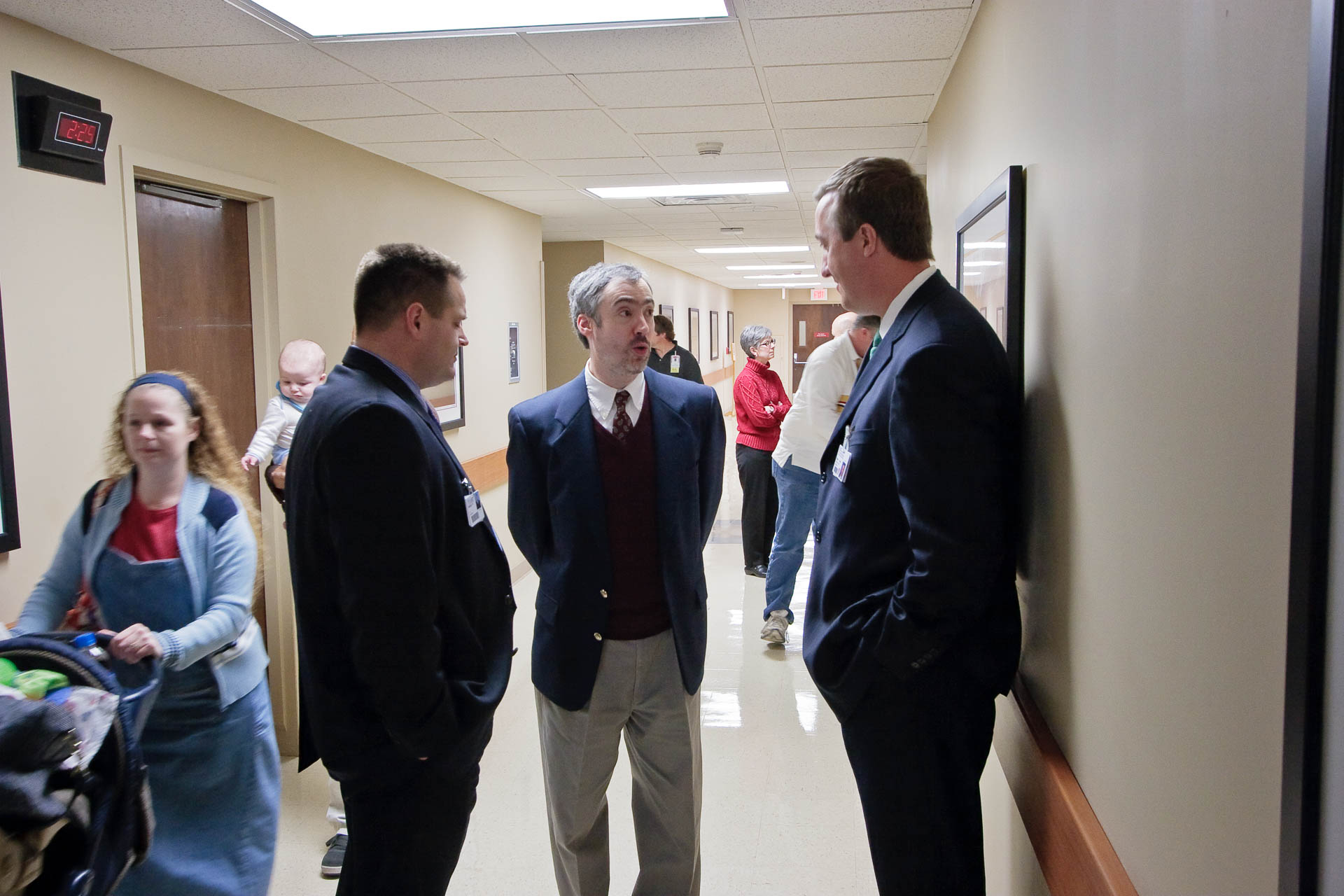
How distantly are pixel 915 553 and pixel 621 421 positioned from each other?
93 centimetres

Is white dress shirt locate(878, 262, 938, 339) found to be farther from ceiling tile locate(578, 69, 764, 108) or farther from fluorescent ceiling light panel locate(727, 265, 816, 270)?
fluorescent ceiling light panel locate(727, 265, 816, 270)

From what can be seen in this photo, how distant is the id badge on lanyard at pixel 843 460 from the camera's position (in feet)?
5.70

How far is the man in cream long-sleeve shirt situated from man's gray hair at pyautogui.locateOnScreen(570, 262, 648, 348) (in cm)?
241

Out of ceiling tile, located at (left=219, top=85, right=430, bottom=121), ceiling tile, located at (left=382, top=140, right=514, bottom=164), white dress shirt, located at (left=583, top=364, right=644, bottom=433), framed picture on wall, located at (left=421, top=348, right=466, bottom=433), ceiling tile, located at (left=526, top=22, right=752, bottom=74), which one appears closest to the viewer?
white dress shirt, located at (left=583, top=364, right=644, bottom=433)

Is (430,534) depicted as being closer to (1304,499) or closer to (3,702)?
(3,702)

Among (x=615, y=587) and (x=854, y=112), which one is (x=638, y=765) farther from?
(x=854, y=112)

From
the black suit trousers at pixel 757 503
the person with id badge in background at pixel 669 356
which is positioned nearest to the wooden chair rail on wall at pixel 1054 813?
the black suit trousers at pixel 757 503

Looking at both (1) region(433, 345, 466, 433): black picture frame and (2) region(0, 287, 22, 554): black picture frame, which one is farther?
(1) region(433, 345, 466, 433): black picture frame

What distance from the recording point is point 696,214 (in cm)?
761

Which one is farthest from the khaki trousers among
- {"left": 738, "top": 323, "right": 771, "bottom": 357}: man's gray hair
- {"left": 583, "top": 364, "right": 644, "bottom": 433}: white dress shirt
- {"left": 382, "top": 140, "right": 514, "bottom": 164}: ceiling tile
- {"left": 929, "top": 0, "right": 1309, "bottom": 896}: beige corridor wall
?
{"left": 738, "top": 323, "right": 771, "bottom": 357}: man's gray hair

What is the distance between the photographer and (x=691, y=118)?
164 inches

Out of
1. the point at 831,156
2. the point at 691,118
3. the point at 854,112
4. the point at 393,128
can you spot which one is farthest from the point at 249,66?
the point at 831,156

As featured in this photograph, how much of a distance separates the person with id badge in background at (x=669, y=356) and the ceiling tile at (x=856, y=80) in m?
2.67

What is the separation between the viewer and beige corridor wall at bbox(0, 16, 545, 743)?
2.74m
